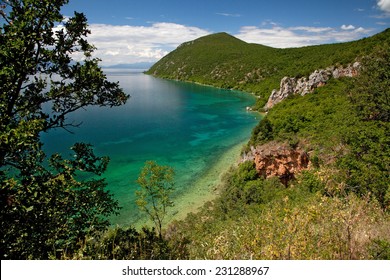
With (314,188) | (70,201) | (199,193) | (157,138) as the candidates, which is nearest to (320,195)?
(70,201)

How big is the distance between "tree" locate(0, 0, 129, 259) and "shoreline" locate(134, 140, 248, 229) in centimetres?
2005

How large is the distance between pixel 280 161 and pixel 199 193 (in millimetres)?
11402

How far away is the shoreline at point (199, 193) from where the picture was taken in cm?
3040

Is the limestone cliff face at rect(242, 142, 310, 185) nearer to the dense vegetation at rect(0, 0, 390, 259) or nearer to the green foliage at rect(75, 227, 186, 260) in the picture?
the dense vegetation at rect(0, 0, 390, 259)

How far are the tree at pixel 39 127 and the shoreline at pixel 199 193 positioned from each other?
20.1 m

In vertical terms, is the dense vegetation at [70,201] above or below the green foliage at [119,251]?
above

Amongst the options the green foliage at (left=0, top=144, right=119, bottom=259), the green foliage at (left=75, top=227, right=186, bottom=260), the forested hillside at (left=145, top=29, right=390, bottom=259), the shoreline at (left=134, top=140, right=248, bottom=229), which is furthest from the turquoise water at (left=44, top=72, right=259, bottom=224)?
the green foliage at (left=0, top=144, right=119, bottom=259)

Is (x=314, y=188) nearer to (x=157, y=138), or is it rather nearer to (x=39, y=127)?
(x=39, y=127)

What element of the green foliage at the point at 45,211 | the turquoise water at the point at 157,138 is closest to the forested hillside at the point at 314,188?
the green foliage at the point at 45,211

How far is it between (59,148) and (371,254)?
56.2m

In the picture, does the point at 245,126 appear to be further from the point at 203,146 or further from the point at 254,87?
the point at 254,87

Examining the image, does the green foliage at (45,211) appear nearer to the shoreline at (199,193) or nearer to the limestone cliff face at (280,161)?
the shoreline at (199,193)

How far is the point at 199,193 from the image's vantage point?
35281 mm
